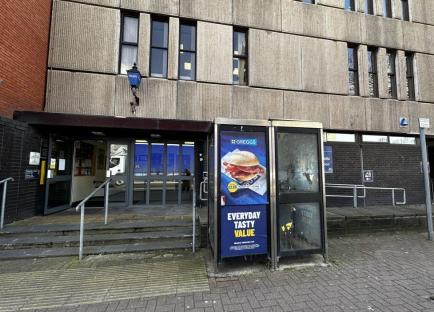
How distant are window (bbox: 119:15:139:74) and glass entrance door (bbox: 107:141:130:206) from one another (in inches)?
98.9

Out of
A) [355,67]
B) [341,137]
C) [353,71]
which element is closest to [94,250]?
[341,137]

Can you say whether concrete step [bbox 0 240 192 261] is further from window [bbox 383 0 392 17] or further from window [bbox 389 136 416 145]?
window [bbox 383 0 392 17]

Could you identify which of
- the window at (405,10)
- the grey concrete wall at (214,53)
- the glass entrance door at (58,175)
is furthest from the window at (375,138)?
the glass entrance door at (58,175)

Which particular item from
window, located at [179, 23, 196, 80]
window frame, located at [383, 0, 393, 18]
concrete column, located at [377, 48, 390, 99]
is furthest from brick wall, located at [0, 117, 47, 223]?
window frame, located at [383, 0, 393, 18]

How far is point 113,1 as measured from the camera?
761cm

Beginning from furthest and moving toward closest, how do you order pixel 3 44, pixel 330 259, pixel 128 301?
pixel 3 44
pixel 330 259
pixel 128 301

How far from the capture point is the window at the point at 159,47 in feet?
26.2

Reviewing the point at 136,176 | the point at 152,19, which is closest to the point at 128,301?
the point at 136,176

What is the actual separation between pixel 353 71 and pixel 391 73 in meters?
1.87

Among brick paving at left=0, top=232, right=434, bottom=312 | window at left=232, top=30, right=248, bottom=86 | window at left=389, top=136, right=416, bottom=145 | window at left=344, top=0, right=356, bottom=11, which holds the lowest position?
brick paving at left=0, top=232, right=434, bottom=312

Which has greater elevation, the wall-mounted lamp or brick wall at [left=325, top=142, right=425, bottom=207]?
the wall-mounted lamp

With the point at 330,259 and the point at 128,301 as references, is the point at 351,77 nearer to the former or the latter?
the point at 330,259

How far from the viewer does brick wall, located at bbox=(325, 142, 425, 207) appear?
9.19 meters

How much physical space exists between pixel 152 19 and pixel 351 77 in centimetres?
782
